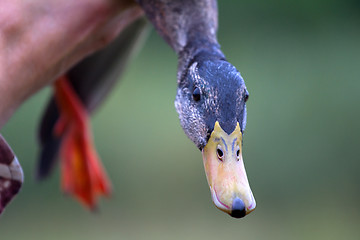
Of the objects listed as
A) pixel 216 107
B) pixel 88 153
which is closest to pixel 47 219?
pixel 88 153

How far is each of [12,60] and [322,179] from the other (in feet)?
3.12

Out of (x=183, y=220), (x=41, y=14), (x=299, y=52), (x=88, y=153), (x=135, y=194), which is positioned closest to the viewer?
(x=41, y=14)

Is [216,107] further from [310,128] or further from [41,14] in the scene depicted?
[310,128]

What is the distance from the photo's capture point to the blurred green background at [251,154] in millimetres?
1169

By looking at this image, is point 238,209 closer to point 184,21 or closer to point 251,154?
point 184,21

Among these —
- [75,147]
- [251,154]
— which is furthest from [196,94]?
[251,154]

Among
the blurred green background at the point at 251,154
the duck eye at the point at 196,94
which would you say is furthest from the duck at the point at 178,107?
the blurred green background at the point at 251,154

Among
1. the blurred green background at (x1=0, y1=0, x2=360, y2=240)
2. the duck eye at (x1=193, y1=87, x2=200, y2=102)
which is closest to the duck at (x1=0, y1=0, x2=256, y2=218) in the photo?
the duck eye at (x1=193, y1=87, x2=200, y2=102)

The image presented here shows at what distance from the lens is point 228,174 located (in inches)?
16.7

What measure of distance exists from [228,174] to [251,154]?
0.92m

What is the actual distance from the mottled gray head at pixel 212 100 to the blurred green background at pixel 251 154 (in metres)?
0.67

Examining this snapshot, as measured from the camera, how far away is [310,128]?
139cm

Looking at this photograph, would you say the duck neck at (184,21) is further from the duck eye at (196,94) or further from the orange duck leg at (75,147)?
the orange duck leg at (75,147)

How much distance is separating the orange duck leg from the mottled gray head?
0.36 meters
